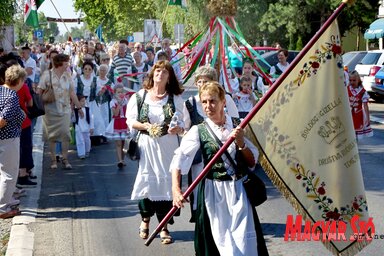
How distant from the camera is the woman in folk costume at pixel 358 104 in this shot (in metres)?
12.7

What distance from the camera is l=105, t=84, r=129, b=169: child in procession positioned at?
42.8 ft

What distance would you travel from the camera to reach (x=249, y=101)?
39.7 feet

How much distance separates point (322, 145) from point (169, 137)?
9.38 ft

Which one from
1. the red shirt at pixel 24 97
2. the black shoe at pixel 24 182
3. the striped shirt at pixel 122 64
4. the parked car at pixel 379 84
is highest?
the red shirt at pixel 24 97

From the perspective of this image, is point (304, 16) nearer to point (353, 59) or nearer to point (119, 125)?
point (353, 59)

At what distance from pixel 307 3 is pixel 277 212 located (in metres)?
38.1

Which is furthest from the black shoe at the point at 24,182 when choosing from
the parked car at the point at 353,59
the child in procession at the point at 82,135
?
the parked car at the point at 353,59

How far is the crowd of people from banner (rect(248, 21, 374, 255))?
1.13 ft

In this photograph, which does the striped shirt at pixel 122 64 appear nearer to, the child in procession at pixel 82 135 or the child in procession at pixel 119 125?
the child in procession at pixel 82 135

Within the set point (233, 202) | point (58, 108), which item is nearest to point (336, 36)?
point (233, 202)

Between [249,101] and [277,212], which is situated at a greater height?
[249,101]

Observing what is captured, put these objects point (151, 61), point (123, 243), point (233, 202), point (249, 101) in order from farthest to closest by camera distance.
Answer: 1. point (151, 61)
2. point (249, 101)
3. point (123, 243)
4. point (233, 202)

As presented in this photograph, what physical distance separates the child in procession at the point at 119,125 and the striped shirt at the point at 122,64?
13.2ft

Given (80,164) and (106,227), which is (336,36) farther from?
(80,164)
